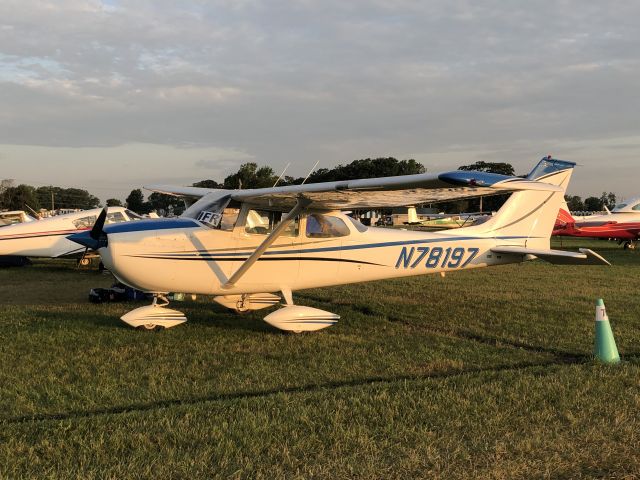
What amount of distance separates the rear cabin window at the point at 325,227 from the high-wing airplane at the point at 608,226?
20.6m

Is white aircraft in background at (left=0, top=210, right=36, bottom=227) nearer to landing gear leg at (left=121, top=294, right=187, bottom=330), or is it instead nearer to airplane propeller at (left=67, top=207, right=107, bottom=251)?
airplane propeller at (left=67, top=207, right=107, bottom=251)

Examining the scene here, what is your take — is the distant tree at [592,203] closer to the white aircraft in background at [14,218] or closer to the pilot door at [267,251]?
the white aircraft in background at [14,218]

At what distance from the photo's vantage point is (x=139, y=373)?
5.11 m

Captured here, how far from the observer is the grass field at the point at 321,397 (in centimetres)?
309

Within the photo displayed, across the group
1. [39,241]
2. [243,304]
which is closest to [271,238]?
[243,304]

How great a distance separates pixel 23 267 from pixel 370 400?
15904mm

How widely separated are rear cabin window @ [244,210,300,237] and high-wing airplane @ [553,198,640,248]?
2128 centimetres

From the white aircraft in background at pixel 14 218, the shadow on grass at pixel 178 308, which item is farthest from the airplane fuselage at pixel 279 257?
the white aircraft in background at pixel 14 218

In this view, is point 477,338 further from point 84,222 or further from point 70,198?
point 70,198

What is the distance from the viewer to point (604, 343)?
17.9 ft

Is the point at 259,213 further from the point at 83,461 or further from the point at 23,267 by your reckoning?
the point at 23,267

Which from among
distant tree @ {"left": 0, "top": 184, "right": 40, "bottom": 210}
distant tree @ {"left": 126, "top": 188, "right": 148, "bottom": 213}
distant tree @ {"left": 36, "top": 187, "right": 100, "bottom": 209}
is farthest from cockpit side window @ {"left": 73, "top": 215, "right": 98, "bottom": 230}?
distant tree @ {"left": 36, "top": 187, "right": 100, "bottom": 209}

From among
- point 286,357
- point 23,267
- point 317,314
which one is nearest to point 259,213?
→ point 317,314

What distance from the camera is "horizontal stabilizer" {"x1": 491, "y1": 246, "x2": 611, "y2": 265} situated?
24.8ft
